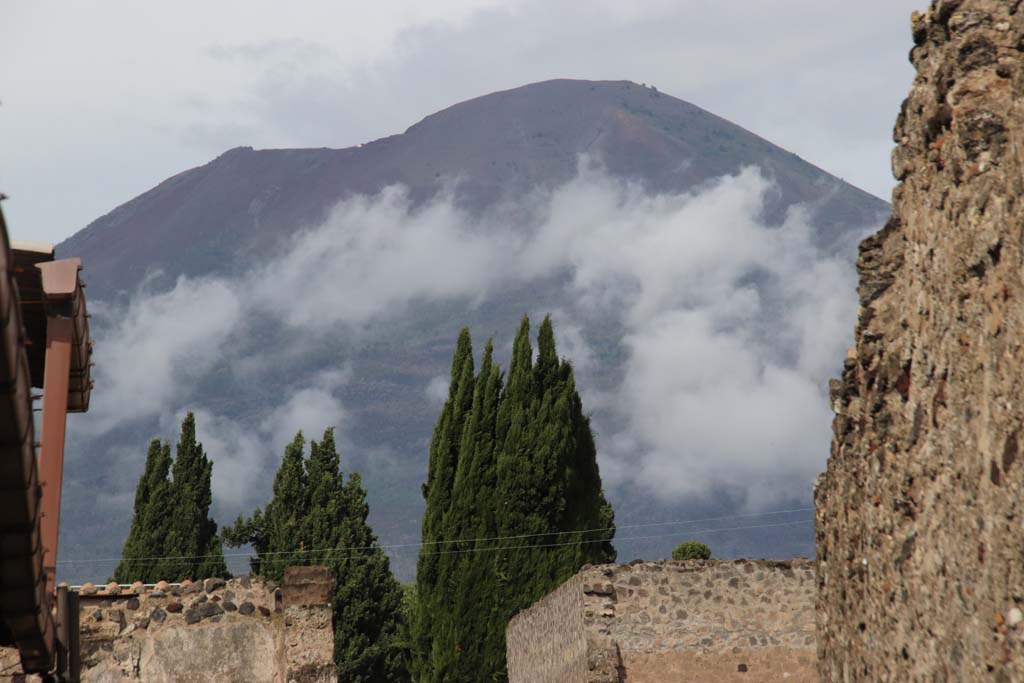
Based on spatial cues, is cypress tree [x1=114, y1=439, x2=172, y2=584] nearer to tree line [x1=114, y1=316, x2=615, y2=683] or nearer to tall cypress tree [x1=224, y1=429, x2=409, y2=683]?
tree line [x1=114, y1=316, x2=615, y2=683]

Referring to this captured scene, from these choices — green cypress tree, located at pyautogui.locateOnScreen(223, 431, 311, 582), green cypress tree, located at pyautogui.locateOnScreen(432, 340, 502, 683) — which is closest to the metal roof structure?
green cypress tree, located at pyautogui.locateOnScreen(432, 340, 502, 683)

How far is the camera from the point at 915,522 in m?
7.02

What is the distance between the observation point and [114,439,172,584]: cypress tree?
159 ft

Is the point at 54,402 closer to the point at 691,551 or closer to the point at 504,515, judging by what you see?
the point at 504,515

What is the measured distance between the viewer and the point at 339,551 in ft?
146

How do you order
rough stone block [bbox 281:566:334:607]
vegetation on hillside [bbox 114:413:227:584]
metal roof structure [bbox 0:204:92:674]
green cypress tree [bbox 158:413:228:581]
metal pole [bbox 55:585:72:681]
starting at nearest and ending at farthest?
1. metal roof structure [bbox 0:204:92:674]
2. metal pole [bbox 55:585:72:681]
3. rough stone block [bbox 281:566:334:607]
4. vegetation on hillside [bbox 114:413:227:584]
5. green cypress tree [bbox 158:413:228:581]

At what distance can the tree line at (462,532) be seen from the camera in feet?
121

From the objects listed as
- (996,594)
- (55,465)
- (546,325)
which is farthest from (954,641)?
(546,325)

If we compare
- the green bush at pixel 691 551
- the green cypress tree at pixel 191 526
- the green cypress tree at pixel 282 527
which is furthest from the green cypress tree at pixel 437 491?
the green cypress tree at pixel 191 526

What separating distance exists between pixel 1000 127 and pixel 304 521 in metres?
40.2

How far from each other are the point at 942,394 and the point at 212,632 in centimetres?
1264

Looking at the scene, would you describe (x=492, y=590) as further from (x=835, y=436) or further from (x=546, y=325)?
(x=835, y=436)

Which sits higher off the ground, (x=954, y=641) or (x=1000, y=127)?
(x=1000, y=127)

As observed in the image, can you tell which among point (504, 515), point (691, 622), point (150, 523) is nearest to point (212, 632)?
point (691, 622)
